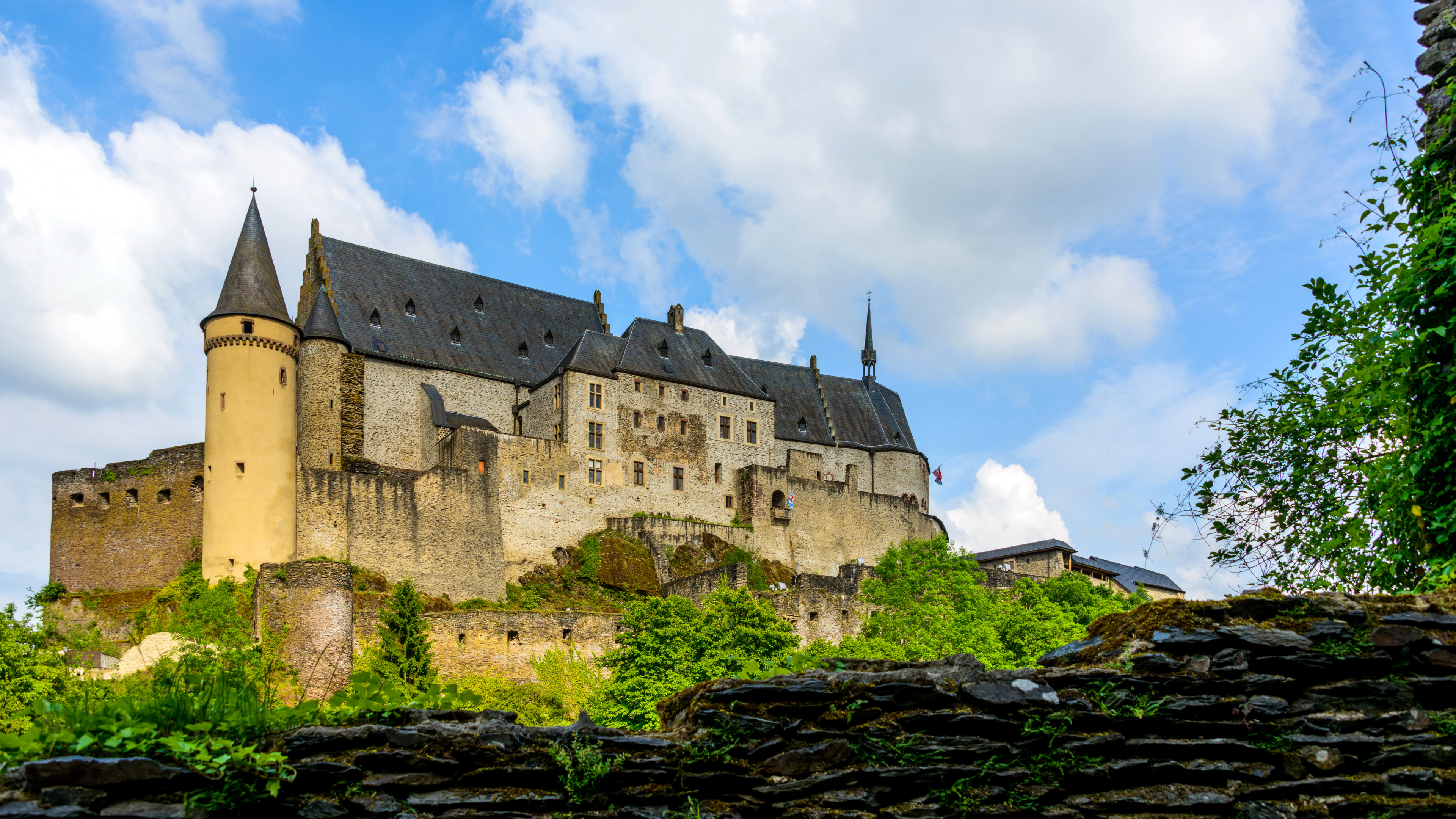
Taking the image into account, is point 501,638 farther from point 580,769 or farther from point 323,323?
point 580,769

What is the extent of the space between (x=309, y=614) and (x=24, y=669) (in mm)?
9074

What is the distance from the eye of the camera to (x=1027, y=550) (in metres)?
75.2

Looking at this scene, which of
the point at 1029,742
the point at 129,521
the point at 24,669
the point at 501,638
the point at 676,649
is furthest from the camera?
the point at 129,521

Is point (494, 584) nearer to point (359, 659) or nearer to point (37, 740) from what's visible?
point (359, 659)

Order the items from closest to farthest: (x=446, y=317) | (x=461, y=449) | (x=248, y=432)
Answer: (x=248, y=432), (x=461, y=449), (x=446, y=317)

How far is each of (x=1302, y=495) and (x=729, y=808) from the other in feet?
29.2

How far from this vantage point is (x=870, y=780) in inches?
315

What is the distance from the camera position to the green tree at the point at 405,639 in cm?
3400

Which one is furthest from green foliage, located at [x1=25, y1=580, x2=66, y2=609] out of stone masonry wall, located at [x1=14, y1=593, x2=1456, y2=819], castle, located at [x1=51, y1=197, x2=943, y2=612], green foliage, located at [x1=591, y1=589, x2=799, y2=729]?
stone masonry wall, located at [x1=14, y1=593, x2=1456, y2=819]

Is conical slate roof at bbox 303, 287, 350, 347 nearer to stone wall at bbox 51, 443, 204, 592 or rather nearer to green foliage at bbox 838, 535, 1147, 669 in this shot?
stone wall at bbox 51, 443, 204, 592

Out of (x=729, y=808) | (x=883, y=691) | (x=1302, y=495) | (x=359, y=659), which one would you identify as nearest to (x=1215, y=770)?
(x=883, y=691)

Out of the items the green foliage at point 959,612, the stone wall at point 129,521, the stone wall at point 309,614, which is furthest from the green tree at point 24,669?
the green foliage at point 959,612

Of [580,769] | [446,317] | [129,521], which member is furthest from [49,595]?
[580,769]

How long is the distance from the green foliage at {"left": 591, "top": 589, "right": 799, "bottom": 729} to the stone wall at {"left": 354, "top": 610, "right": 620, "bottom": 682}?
589 centimetres
